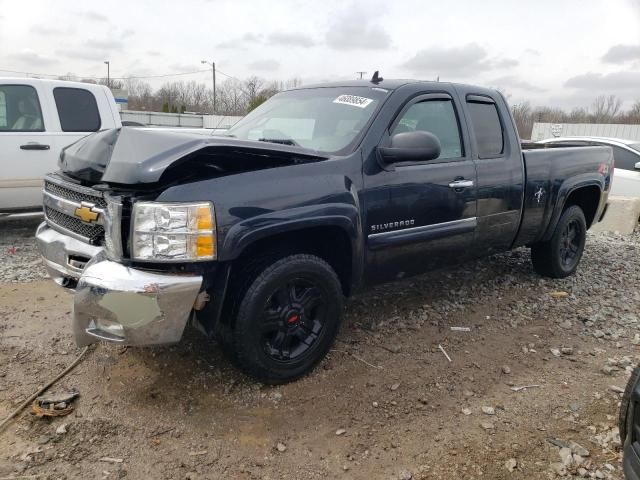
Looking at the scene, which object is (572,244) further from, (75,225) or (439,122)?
(75,225)

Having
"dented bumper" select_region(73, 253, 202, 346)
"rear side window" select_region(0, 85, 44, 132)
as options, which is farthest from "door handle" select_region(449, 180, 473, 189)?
"rear side window" select_region(0, 85, 44, 132)

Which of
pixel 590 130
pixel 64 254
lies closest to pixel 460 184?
pixel 64 254

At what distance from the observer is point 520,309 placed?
460cm

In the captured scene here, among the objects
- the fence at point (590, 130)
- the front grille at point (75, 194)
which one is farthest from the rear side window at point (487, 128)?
the fence at point (590, 130)

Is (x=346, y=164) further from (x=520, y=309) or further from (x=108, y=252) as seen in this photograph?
(x=520, y=309)

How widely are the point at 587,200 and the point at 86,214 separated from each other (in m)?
5.08

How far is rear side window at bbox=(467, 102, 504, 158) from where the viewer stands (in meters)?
4.24

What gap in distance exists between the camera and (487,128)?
4.39 meters

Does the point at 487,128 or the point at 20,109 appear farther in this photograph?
the point at 20,109

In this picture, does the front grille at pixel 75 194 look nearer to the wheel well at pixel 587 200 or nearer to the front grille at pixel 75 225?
the front grille at pixel 75 225

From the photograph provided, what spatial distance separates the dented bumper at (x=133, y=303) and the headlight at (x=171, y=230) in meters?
0.11

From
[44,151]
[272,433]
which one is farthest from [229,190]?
[44,151]

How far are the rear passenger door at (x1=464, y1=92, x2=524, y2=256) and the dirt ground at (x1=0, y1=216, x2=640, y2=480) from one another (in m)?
0.67

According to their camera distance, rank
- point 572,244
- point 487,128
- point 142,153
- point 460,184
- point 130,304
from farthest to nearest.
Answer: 1. point 572,244
2. point 487,128
3. point 460,184
4. point 142,153
5. point 130,304
